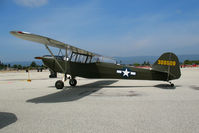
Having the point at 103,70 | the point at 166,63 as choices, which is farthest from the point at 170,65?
the point at 103,70

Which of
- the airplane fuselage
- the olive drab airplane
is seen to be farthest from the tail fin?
the airplane fuselage

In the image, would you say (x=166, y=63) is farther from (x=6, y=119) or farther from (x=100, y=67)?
(x=6, y=119)

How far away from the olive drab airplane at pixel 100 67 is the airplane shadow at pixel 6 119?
14.4 ft

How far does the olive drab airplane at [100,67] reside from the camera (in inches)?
359

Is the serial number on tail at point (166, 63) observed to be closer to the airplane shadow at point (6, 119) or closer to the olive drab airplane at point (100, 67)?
the olive drab airplane at point (100, 67)

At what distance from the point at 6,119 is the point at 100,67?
6.48 m

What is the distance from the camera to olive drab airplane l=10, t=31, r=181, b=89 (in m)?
9.12

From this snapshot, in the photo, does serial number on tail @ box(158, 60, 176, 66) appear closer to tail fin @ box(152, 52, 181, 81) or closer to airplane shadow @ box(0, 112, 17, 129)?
tail fin @ box(152, 52, 181, 81)

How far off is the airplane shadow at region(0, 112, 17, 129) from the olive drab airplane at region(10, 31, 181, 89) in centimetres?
440

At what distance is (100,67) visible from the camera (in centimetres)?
991

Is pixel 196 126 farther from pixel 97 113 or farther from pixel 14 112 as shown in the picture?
pixel 14 112

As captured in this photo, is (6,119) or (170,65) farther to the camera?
(170,65)

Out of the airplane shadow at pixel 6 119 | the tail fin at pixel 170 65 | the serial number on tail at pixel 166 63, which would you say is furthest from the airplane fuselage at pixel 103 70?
the airplane shadow at pixel 6 119

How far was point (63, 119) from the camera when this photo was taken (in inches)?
159
